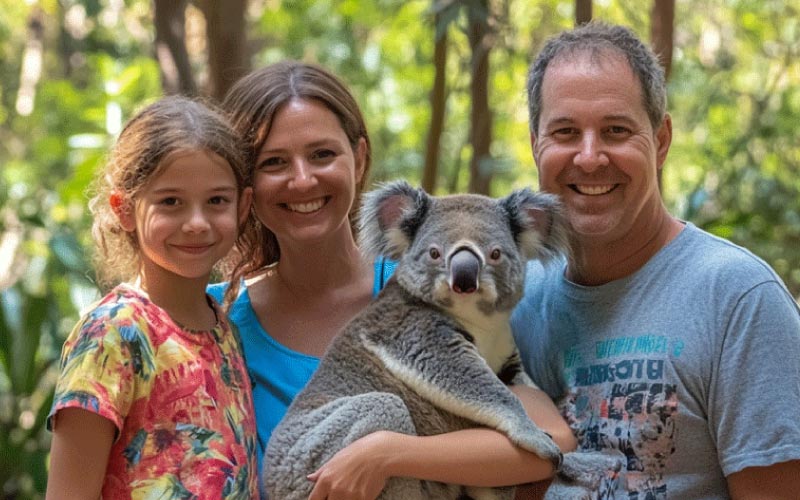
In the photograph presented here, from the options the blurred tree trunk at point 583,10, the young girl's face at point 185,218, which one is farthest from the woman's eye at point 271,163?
the blurred tree trunk at point 583,10

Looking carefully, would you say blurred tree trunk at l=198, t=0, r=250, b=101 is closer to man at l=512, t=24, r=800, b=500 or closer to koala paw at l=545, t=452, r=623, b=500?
man at l=512, t=24, r=800, b=500

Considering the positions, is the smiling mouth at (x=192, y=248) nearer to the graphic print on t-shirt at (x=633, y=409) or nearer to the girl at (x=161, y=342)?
the girl at (x=161, y=342)

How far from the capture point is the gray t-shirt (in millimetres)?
2162

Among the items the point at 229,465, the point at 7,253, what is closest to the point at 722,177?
the point at 229,465

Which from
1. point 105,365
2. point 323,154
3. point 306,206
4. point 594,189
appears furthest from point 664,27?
point 105,365

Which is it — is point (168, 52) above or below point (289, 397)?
above

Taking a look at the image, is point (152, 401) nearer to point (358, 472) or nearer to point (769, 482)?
point (358, 472)

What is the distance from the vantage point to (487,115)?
203 inches

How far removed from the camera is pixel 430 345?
2.40 meters

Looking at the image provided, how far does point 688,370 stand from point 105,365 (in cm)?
140

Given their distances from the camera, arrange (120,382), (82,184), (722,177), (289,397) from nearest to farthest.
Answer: (120,382)
(289,397)
(82,184)
(722,177)

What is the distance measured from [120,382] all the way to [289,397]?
26.5 inches

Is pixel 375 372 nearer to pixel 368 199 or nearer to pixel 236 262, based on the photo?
pixel 368 199

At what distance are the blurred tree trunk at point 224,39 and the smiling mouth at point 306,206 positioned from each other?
2208 mm
